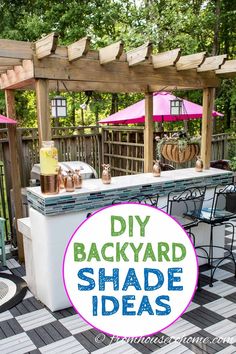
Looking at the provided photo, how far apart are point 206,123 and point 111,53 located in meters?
1.75

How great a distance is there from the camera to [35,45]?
2.77m

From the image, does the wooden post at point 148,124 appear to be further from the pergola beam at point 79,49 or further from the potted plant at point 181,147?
the pergola beam at point 79,49

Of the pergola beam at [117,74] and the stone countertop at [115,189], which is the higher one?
the pergola beam at [117,74]

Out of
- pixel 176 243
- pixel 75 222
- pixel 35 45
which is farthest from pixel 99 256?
pixel 35 45

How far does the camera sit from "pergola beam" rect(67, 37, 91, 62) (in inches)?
105

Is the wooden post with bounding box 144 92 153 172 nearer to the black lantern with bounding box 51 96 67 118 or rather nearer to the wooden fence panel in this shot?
the black lantern with bounding box 51 96 67 118

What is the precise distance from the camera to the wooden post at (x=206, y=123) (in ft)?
13.4

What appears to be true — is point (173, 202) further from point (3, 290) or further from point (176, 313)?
point (3, 290)

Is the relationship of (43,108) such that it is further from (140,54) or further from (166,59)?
(166,59)

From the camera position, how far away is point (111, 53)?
9.55ft

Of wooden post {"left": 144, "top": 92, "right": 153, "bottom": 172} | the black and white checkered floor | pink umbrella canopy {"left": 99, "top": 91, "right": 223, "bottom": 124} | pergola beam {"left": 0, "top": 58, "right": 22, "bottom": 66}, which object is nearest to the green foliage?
pink umbrella canopy {"left": 99, "top": 91, "right": 223, "bottom": 124}

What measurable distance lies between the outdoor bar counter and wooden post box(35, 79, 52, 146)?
21.2 inches

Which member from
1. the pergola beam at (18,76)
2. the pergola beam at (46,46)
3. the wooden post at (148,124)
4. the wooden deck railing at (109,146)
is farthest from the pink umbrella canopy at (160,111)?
the pergola beam at (46,46)

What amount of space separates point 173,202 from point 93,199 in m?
0.86
